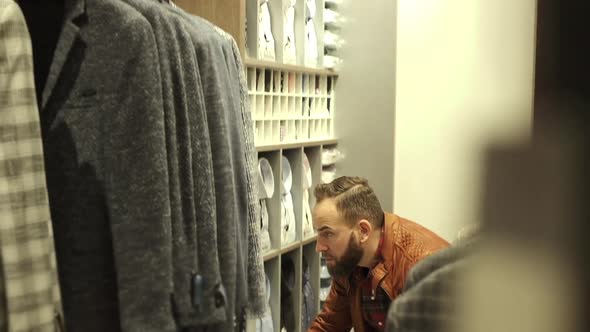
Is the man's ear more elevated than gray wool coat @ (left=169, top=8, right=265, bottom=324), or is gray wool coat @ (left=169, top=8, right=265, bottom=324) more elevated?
gray wool coat @ (left=169, top=8, right=265, bottom=324)

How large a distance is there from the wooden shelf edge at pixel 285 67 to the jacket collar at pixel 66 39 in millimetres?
1018

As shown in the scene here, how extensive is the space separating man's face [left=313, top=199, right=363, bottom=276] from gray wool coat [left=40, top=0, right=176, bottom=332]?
97cm

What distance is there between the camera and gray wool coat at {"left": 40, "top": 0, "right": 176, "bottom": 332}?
1.12 m

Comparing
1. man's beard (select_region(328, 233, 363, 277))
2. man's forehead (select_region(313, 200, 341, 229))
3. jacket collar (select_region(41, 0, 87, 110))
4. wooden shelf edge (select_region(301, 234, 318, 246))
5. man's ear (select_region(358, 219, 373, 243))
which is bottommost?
wooden shelf edge (select_region(301, 234, 318, 246))

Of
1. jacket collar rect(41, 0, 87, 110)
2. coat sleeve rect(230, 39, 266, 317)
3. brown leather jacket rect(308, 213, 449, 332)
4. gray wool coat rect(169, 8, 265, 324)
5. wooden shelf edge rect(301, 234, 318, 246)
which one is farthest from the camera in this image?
wooden shelf edge rect(301, 234, 318, 246)

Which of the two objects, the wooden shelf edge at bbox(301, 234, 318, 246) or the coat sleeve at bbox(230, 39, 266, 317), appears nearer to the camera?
the coat sleeve at bbox(230, 39, 266, 317)

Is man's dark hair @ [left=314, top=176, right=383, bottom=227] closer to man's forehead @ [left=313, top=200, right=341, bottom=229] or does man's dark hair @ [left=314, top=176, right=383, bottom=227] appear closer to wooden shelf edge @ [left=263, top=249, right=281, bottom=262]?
man's forehead @ [left=313, top=200, right=341, bottom=229]

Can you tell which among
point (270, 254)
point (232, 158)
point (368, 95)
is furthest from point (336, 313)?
point (368, 95)

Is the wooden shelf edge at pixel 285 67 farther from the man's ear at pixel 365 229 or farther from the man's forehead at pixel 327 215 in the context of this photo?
the man's ear at pixel 365 229

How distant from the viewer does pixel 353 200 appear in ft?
6.81

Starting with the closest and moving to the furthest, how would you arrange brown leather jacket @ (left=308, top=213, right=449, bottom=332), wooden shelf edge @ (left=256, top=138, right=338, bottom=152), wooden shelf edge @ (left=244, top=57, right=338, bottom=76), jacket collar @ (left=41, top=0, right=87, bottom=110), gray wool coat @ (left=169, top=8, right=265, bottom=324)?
jacket collar @ (left=41, top=0, right=87, bottom=110) → gray wool coat @ (left=169, top=8, right=265, bottom=324) → brown leather jacket @ (left=308, top=213, right=449, bottom=332) → wooden shelf edge @ (left=244, top=57, right=338, bottom=76) → wooden shelf edge @ (left=256, top=138, right=338, bottom=152)

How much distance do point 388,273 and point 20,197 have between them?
1205 millimetres

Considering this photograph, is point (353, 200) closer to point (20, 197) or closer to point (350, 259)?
point (350, 259)

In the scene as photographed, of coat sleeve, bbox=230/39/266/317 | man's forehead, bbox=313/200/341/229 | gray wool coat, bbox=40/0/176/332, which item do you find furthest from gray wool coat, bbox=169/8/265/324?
man's forehead, bbox=313/200/341/229
